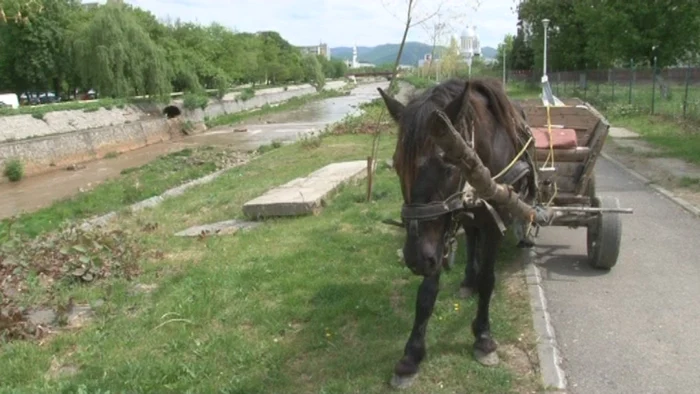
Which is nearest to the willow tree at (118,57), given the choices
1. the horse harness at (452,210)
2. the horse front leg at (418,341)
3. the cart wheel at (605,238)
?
the cart wheel at (605,238)

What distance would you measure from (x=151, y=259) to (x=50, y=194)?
15.7 metres

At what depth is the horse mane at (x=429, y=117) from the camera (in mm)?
3314

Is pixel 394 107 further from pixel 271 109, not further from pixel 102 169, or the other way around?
pixel 271 109

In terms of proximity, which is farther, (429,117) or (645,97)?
(645,97)

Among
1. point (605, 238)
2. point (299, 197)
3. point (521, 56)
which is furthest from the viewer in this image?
point (521, 56)

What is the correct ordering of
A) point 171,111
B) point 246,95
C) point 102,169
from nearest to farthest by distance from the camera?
point 102,169 < point 171,111 < point 246,95

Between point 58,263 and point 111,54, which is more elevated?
point 111,54

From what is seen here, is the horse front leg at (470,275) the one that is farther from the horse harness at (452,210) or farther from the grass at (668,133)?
the grass at (668,133)

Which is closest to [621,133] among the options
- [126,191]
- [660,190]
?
[660,190]

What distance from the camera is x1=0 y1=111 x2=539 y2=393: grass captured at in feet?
13.8

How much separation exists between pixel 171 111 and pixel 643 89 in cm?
2942

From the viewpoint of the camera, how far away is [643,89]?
2934 centimetres

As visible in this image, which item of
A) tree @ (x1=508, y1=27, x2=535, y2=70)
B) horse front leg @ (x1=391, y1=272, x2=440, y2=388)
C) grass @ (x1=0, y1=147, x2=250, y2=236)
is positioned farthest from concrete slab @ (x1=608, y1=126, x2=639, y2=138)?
tree @ (x1=508, y1=27, x2=535, y2=70)

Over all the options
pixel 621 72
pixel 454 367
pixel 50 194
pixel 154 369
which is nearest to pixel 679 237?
pixel 454 367
